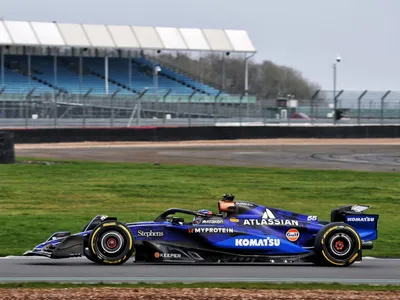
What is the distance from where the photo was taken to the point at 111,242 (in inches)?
428

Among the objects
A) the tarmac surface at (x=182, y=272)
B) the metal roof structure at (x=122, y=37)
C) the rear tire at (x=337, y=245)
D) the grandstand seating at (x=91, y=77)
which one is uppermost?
the metal roof structure at (x=122, y=37)

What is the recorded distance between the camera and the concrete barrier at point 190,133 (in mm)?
41438

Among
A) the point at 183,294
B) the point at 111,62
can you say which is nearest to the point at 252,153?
the point at 183,294

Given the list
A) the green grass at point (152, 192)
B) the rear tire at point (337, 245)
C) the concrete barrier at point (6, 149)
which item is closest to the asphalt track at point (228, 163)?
the rear tire at point (337, 245)

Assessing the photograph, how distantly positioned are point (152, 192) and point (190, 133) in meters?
23.9

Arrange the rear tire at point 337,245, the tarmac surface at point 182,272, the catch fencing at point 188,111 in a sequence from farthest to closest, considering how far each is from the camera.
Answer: the catch fencing at point 188,111 → the rear tire at point 337,245 → the tarmac surface at point 182,272

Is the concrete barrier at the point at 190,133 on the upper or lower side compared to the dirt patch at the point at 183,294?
upper

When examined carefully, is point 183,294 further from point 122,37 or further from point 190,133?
point 122,37

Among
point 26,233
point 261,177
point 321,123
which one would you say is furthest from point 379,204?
point 321,123

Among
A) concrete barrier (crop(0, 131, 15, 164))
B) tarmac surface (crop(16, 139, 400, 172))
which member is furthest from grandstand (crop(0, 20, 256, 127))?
concrete barrier (crop(0, 131, 15, 164))

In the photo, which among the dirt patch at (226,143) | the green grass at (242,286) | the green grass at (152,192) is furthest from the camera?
the dirt patch at (226,143)

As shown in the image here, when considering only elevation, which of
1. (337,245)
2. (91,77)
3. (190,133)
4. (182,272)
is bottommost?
(182,272)

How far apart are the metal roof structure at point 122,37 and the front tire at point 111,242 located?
53516 millimetres

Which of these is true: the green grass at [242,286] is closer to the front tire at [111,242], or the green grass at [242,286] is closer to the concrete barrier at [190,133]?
the front tire at [111,242]
